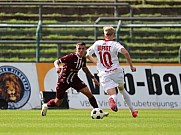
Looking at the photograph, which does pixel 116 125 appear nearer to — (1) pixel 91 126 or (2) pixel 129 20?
(1) pixel 91 126

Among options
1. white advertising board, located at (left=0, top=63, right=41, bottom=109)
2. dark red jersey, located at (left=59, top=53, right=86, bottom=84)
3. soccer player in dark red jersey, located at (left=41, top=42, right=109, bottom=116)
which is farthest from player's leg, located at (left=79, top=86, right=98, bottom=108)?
white advertising board, located at (left=0, top=63, right=41, bottom=109)

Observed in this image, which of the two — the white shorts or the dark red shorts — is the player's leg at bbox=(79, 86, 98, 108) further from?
the white shorts

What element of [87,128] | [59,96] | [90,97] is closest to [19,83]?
[59,96]

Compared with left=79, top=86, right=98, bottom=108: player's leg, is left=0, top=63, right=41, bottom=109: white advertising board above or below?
above

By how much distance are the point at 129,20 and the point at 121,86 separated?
37.7 ft

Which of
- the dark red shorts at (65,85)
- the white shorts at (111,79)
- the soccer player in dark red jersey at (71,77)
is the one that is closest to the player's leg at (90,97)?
the soccer player in dark red jersey at (71,77)

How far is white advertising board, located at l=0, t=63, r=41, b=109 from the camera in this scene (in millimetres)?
25125

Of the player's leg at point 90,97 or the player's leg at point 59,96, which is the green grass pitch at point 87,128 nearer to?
the player's leg at point 90,97

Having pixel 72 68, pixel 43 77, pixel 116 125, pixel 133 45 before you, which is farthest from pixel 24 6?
pixel 116 125

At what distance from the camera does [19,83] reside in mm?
25266

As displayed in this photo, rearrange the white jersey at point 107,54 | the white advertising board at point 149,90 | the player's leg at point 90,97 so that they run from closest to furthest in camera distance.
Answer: the white jersey at point 107,54, the player's leg at point 90,97, the white advertising board at point 149,90

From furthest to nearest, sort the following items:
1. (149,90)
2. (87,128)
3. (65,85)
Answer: (149,90) → (65,85) → (87,128)

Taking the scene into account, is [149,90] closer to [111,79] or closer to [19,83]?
[19,83]

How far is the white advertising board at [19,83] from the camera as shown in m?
25.1
